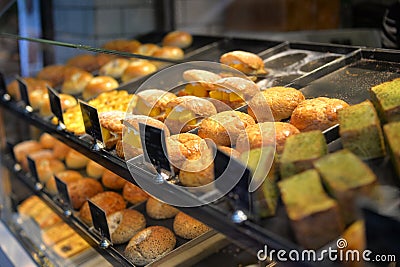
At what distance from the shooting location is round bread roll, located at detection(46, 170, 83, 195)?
2.31 meters

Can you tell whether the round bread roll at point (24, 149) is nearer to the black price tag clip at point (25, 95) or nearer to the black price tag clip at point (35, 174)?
the black price tag clip at point (35, 174)

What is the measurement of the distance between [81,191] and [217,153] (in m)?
1.20

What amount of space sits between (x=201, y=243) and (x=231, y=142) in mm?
531

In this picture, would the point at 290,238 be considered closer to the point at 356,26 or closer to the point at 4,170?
the point at 4,170

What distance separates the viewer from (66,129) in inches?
77.4

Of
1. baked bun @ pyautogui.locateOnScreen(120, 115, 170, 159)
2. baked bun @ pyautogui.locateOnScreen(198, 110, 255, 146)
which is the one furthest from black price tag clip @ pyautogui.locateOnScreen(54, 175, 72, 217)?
baked bun @ pyautogui.locateOnScreen(198, 110, 255, 146)

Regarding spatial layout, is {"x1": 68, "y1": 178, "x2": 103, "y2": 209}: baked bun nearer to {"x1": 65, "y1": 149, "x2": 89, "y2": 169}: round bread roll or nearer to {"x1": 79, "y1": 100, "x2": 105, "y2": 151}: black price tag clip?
{"x1": 65, "y1": 149, "x2": 89, "y2": 169}: round bread roll

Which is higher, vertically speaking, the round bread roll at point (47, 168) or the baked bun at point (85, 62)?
the baked bun at point (85, 62)

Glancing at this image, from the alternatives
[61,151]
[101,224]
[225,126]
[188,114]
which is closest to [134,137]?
[188,114]

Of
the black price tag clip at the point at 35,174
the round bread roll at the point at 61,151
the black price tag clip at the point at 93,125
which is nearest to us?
the black price tag clip at the point at 93,125

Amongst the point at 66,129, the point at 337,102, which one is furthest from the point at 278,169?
the point at 66,129

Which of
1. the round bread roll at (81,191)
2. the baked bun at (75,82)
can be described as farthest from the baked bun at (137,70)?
the round bread roll at (81,191)

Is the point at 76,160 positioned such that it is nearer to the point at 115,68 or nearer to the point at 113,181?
the point at 113,181

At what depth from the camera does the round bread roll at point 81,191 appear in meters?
2.12
